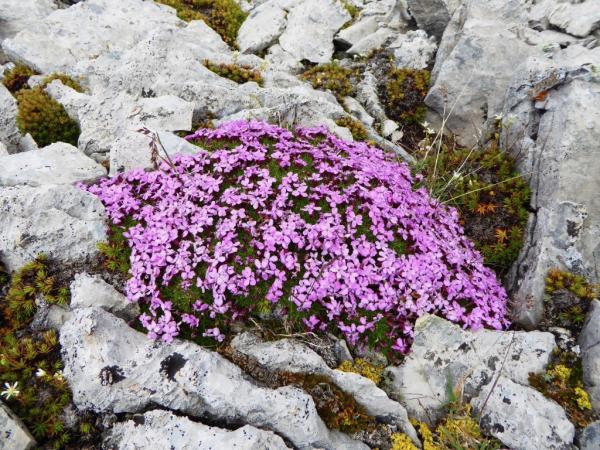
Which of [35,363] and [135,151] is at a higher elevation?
[135,151]

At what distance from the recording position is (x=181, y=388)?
16.4 ft

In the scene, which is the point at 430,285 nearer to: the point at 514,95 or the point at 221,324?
the point at 221,324

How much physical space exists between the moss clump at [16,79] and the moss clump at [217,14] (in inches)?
238

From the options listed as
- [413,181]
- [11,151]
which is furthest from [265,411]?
[11,151]

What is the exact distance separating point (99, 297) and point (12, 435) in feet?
5.74

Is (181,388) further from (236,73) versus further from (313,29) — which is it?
(313,29)

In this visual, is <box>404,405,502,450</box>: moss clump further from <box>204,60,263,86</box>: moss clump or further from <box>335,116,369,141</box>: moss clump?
<box>204,60,263,86</box>: moss clump

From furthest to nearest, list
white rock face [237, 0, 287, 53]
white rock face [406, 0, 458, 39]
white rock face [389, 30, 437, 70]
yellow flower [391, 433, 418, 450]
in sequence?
white rock face [237, 0, 287, 53], white rock face [406, 0, 458, 39], white rock face [389, 30, 437, 70], yellow flower [391, 433, 418, 450]

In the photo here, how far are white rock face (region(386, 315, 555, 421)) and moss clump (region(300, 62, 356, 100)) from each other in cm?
698

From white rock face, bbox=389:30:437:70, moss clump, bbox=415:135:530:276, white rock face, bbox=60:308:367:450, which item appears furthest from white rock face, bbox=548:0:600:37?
white rock face, bbox=60:308:367:450

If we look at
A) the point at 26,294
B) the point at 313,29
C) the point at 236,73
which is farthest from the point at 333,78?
the point at 26,294

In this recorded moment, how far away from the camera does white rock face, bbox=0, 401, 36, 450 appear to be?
453cm

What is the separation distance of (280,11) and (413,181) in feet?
30.7

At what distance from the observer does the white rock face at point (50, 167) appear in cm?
698
